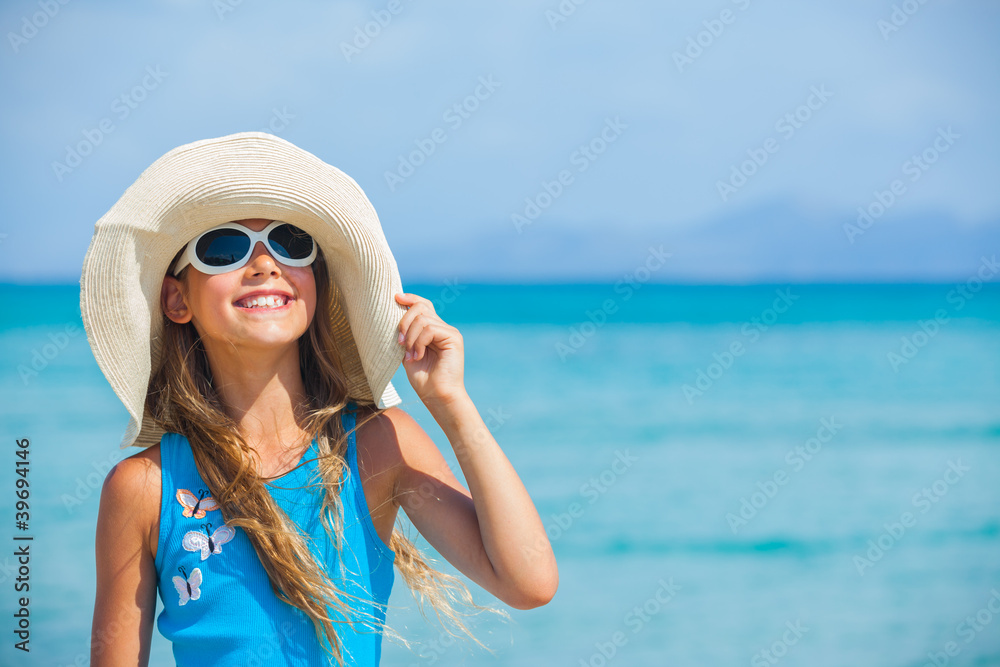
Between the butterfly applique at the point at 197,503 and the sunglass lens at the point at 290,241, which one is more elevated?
the sunglass lens at the point at 290,241

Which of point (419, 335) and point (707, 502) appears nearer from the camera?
point (419, 335)

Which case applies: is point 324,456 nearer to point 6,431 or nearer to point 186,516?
point 186,516

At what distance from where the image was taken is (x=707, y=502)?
29.7 ft

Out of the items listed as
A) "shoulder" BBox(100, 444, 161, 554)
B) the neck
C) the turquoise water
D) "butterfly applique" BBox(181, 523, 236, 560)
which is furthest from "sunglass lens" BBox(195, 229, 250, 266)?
the turquoise water

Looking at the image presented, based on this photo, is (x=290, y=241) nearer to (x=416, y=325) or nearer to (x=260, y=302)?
(x=260, y=302)

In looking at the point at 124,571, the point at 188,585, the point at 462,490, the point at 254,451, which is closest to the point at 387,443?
the point at 462,490

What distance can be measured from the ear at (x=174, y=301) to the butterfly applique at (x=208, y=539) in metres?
0.58

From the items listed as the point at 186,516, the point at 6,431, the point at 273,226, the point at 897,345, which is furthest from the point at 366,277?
the point at 897,345

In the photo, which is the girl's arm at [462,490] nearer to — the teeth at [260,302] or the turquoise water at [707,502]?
the teeth at [260,302]

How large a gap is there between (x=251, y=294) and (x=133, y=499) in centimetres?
58

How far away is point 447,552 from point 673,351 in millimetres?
19573

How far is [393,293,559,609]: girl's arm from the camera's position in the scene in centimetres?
216

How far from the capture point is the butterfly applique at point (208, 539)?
218 cm

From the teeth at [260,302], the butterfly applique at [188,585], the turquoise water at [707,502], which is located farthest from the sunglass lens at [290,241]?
the turquoise water at [707,502]
